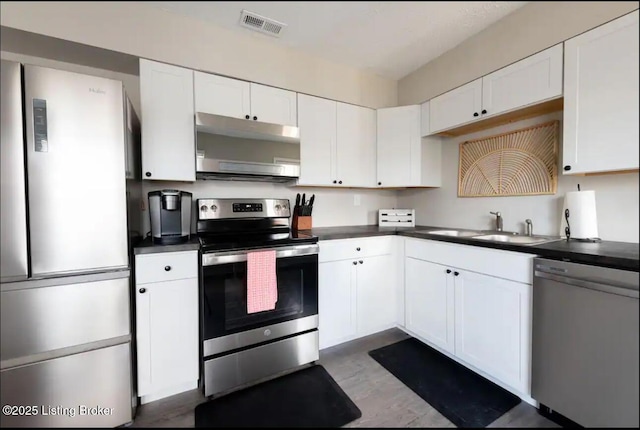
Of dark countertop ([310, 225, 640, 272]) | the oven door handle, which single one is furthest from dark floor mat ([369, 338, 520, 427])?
the oven door handle

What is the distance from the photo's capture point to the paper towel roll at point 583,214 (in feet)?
5.19

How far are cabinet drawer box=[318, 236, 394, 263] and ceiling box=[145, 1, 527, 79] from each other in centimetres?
159

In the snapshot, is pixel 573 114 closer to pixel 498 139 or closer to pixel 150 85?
pixel 498 139

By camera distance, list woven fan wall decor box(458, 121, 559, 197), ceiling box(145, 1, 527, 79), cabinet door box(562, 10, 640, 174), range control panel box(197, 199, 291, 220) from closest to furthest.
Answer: cabinet door box(562, 10, 640, 174) < ceiling box(145, 1, 527, 79) < woven fan wall decor box(458, 121, 559, 197) < range control panel box(197, 199, 291, 220)

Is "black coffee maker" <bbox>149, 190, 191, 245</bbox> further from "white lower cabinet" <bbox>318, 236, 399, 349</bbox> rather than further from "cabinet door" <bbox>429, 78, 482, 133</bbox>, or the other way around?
"cabinet door" <bbox>429, 78, 482, 133</bbox>

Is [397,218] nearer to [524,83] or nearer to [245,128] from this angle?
[524,83]

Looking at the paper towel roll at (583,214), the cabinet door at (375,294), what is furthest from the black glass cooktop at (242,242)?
the paper towel roll at (583,214)

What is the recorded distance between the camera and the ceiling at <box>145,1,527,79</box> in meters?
1.76

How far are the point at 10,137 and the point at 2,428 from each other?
4.19ft

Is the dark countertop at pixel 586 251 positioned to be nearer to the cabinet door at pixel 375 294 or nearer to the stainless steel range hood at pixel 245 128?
the cabinet door at pixel 375 294

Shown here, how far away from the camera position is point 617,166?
4.52 feet

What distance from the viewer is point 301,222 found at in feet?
7.80

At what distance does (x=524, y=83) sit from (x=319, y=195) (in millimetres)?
1779

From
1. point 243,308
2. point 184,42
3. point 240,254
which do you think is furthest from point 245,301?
point 184,42
